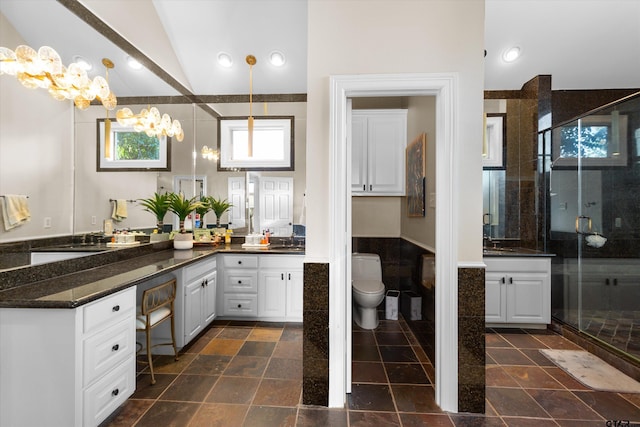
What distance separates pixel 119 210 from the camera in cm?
263

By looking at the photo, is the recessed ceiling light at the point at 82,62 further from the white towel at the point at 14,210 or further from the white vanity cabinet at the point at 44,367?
the white vanity cabinet at the point at 44,367

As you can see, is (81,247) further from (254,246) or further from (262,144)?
(262,144)

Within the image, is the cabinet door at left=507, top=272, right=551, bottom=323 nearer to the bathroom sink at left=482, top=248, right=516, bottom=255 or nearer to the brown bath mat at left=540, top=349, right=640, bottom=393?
the bathroom sink at left=482, top=248, right=516, bottom=255

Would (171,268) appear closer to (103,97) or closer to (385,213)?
(103,97)

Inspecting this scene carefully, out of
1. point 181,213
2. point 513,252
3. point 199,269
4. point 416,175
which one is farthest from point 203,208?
point 513,252

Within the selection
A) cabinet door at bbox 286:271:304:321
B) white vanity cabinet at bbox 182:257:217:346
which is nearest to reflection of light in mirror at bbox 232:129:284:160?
white vanity cabinet at bbox 182:257:217:346

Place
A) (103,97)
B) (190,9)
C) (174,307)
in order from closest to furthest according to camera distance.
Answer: (103,97)
(174,307)
(190,9)

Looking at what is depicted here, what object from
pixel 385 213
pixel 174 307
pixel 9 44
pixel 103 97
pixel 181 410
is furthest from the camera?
pixel 385 213

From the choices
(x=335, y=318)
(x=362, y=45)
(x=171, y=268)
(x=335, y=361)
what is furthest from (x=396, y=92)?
(x=171, y=268)

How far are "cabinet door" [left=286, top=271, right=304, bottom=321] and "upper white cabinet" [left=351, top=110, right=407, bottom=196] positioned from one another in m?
1.21

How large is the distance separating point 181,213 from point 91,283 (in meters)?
1.62

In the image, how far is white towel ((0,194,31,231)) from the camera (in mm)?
1728

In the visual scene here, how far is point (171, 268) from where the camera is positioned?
2359mm

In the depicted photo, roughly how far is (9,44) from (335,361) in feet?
8.90
